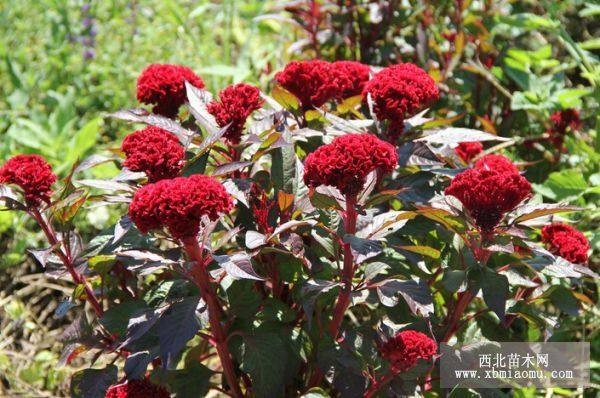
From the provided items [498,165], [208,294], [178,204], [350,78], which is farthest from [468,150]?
[178,204]

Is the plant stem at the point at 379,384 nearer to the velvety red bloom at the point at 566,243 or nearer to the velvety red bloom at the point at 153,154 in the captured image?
the velvety red bloom at the point at 566,243

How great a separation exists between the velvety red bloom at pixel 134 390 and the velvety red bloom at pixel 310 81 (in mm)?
893

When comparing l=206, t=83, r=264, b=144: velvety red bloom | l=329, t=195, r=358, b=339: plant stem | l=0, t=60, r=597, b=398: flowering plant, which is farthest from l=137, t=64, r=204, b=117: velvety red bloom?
l=329, t=195, r=358, b=339: plant stem

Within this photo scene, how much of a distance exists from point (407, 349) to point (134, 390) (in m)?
0.66

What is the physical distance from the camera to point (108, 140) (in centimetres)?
394

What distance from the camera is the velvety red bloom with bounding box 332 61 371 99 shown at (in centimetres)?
196

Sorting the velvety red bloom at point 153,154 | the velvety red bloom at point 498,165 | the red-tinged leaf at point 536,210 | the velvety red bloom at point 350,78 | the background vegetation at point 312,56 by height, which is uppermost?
the velvety red bloom at point 153,154

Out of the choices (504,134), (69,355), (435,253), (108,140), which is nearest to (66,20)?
(108,140)

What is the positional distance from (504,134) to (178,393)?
2.03 m

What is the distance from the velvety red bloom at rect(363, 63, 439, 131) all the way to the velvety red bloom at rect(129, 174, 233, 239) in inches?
22.6

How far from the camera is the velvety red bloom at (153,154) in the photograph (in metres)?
1.58

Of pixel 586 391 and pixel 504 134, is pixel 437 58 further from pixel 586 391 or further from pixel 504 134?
pixel 586 391

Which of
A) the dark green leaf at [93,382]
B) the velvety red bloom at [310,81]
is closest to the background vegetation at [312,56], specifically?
the velvety red bloom at [310,81]

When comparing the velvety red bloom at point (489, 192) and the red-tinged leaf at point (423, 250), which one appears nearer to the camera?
the velvety red bloom at point (489, 192)
